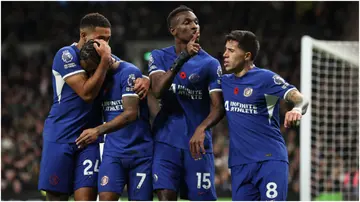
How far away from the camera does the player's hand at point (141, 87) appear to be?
6.17 metres

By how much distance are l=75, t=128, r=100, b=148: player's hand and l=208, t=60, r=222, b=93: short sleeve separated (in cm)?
111

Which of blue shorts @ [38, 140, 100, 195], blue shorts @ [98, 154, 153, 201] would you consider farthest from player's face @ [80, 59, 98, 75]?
blue shorts @ [98, 154, 153, 201]

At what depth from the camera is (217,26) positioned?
19812mm

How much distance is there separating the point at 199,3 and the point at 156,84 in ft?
46.6

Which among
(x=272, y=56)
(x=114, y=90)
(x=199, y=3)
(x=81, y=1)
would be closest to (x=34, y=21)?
(x=81, y=1)

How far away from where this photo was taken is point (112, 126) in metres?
6.01

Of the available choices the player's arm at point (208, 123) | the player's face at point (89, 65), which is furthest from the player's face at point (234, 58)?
the player's face at point (89, 65)

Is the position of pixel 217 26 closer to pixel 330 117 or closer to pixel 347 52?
pixel 330 117

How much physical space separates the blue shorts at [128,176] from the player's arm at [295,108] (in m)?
1.35

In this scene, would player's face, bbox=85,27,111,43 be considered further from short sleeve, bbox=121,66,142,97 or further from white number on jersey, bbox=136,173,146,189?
white number on jersey, bbox=136,173,146,189

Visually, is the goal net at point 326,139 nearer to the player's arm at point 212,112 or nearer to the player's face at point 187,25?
the player's arm at point 212,112

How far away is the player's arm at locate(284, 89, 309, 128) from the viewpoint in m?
5.57

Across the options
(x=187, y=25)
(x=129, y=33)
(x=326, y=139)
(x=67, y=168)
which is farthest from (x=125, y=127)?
(x=129, y=33)

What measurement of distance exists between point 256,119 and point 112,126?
1.25m
